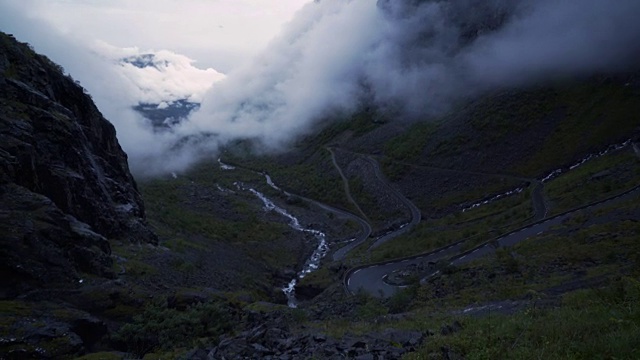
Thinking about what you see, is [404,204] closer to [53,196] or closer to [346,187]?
[346,187]

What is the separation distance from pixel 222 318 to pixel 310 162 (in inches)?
3379

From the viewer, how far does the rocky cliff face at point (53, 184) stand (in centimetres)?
1605

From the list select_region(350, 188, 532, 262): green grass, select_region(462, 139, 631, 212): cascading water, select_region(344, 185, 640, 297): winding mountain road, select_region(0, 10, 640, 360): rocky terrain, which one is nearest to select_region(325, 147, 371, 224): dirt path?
select_region(0, 10, 640, 360): rocky terrain

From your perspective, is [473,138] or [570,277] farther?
[473,138]

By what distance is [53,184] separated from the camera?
23109 millimetres

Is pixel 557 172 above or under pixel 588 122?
under

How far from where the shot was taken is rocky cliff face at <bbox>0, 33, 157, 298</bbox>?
1605 cm

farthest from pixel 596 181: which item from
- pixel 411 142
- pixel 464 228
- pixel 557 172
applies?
pixel 411 142

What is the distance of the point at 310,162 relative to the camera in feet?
334

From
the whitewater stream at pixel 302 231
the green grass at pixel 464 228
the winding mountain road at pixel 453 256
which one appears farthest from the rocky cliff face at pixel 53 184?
the green grass at pixel 464 228

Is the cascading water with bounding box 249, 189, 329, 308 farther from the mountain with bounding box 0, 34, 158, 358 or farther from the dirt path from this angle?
the mountain with bounding box 0, 34, 158, 358

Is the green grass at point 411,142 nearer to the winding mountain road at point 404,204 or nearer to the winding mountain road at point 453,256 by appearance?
the winding mountain road at point 404,204

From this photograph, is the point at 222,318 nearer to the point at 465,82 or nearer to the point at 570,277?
the point at 570,277

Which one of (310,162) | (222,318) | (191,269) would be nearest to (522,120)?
(310,162)
